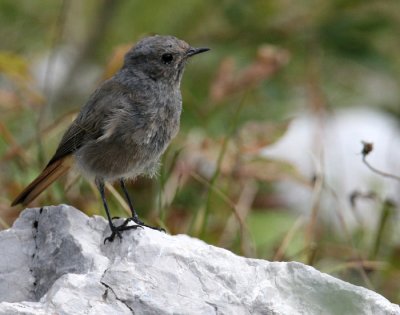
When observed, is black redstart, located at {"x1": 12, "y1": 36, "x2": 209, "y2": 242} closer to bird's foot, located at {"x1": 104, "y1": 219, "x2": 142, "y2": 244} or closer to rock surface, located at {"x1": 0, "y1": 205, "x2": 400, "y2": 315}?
bird's foot, located at {"x1": 104, "y1": 219, "x2": 142, "y2": 244}

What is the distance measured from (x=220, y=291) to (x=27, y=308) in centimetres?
72

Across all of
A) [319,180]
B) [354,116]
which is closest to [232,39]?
[354,116]

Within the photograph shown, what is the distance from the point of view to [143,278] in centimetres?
324

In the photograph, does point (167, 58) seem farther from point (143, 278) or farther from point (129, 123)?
point (143, 278)

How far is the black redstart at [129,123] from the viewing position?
4.31 metres

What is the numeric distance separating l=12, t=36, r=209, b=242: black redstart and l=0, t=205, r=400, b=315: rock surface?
674 mm

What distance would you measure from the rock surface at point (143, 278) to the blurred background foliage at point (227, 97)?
979mm

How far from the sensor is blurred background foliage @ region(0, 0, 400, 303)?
523cm

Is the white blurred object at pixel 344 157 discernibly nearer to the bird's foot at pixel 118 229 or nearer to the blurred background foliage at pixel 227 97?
the blurred background foliage at pixel 227 97

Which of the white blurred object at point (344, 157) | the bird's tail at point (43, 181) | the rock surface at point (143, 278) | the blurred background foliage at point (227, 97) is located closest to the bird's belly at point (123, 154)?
the bird's tail at point (43, 181)

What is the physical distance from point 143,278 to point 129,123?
1.22 metres

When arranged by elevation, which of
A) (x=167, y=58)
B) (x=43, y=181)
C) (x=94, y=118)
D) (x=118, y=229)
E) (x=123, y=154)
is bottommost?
(x=43, y=181)

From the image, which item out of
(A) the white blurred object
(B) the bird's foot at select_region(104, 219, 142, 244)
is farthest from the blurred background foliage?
(B) the bird's foot at select_region(104, 219, 142, 244)

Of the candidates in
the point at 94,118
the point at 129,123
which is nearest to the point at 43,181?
the point at 94,118
